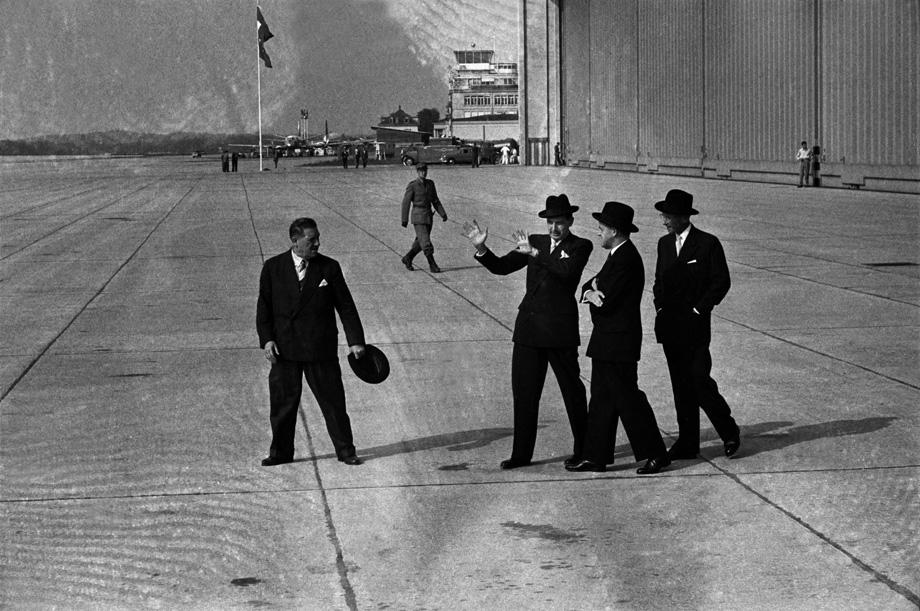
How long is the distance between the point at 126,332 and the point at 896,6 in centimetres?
3671

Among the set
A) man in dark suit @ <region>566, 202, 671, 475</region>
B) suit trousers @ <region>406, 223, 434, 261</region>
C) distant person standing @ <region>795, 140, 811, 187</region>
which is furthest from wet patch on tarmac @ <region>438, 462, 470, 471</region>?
distant person standing @ <region>795, 140, 811, 187</region>

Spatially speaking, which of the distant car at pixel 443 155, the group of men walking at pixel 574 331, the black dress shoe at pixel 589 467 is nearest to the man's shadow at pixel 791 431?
the group of men walking at pixel 574 331

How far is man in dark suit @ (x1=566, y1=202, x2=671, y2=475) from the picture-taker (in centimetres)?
905

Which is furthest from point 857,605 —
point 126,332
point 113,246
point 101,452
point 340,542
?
point 113,246

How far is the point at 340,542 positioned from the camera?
757 cm

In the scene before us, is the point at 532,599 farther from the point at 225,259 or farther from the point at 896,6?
the point at 896,6

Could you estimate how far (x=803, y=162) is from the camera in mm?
53781

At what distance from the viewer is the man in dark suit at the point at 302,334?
955cm

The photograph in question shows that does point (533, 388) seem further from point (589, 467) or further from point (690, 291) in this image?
point (690, 291)

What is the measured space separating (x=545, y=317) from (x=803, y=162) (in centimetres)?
4641

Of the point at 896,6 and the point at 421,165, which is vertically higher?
the point at 896,6

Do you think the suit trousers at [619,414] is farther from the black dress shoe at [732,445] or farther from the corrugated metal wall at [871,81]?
the corrugated metal wall at [871,81]

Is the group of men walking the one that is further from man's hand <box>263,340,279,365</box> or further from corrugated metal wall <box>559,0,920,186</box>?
corrugated metal wall <box>559,0,920,186</box>

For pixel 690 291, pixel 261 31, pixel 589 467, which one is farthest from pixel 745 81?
pixel 589 467
